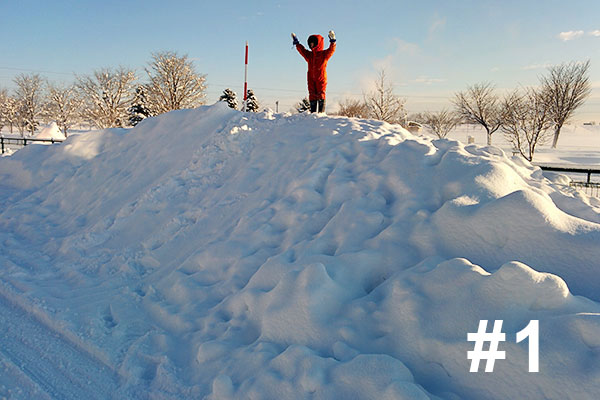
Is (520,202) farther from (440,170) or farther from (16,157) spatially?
(16,157)

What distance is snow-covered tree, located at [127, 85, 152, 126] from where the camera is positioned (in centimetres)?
4100

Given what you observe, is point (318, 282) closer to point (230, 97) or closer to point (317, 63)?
point (317, 63)

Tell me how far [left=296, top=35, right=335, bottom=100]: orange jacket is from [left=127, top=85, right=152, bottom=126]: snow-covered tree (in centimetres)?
3714

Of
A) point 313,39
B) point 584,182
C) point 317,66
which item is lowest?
point 584,182

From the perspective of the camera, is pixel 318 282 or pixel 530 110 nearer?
pixel 318 282

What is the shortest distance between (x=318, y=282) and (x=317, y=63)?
Result: 235 inches

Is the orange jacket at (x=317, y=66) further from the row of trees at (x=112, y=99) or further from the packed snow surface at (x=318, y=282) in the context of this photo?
the row of trees at (x=112, y=99)

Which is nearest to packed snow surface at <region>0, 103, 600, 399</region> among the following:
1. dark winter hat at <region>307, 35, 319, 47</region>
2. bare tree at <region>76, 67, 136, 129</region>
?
dark winter hat at <region>307, 35, 319, 47</region>

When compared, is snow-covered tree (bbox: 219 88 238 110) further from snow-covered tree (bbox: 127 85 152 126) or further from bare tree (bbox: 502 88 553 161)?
bare tree (bbox: 502 88 553 161)

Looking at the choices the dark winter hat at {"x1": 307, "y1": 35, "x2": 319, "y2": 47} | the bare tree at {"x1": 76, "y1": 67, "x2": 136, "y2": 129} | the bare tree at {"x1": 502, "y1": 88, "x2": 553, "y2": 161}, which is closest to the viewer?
the dark winter hat at {"x1": 307, "y1": 35, "x2": 319, "y2": 47}

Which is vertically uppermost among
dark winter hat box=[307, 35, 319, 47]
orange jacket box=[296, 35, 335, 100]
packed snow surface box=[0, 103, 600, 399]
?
dark winter hat box=[307, 35, 319, 47]

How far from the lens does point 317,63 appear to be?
26.5 feet

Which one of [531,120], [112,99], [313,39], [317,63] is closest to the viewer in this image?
[313,39]

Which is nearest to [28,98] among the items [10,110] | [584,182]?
[10,110]
